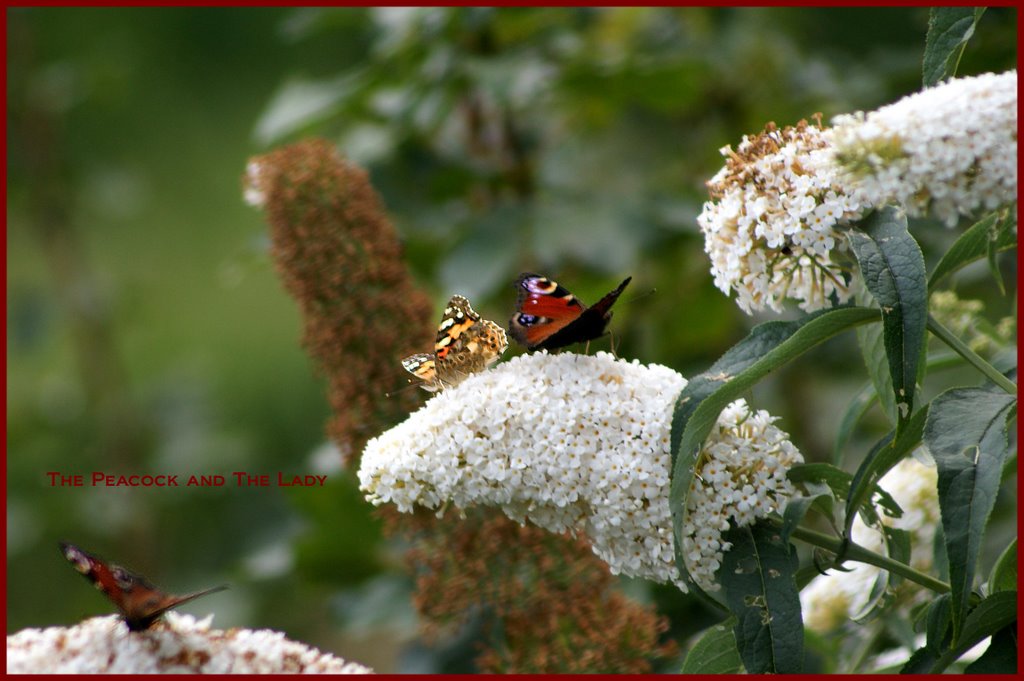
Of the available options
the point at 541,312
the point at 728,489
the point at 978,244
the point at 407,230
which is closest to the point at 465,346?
the point at 541,312

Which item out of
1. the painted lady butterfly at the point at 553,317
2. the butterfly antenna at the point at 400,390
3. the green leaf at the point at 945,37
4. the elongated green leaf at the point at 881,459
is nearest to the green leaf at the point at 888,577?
the elongated green leaf at the point at 881,459

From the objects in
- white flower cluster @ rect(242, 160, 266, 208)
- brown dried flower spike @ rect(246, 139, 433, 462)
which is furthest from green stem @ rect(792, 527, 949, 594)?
white flower cluster @ rect(242, 160, 266, 208)

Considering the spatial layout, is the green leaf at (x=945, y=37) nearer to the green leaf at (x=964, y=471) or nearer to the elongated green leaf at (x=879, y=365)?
the elongated green leaf at (x=879, y=365)

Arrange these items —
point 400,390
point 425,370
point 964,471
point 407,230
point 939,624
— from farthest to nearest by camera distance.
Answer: point 407,230 → point 400,390 → point 425,370 → point 939,624 → point 964,471

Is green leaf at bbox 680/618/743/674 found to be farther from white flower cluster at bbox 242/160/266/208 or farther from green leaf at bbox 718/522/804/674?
white flower cluster at bbox 242/160/266/208

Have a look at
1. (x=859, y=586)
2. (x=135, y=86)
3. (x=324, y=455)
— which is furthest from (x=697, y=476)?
(x=135, y=86)

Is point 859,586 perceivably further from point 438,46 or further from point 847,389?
point 438,46

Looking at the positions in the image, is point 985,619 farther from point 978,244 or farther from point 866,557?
point 978,244
